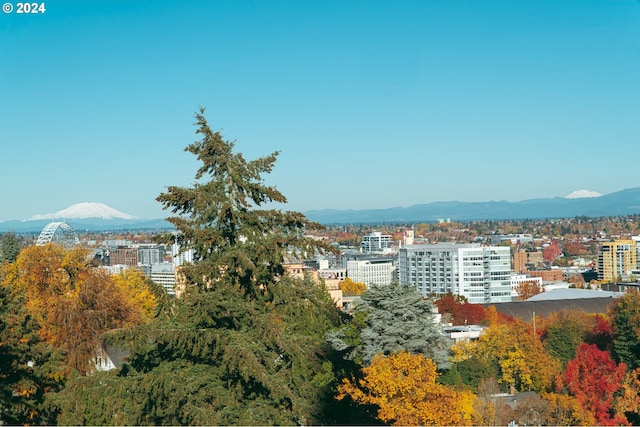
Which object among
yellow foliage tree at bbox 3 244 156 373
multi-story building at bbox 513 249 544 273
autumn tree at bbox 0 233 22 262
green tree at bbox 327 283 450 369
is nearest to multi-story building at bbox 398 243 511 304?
autumn tree at bbox 0 233 22 262

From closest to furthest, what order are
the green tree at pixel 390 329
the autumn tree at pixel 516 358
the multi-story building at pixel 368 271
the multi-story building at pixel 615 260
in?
the green tree at pixel 390 329
the autumn tree at pixel 516 358
the multi-story building at pixel 615 260
the multi-story building at pixel 368 271

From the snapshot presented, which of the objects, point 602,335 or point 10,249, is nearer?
point 602,335

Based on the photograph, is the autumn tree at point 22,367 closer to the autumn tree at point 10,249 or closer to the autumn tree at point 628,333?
the autumn tree at point 628,333

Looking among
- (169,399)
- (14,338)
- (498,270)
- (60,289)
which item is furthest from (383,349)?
(498,270)

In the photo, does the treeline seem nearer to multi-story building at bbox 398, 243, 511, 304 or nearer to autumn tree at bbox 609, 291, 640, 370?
autumn tree at bbox 609, 291, 640, 370

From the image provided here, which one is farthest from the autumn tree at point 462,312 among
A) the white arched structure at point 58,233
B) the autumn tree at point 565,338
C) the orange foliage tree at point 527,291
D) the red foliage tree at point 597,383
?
the white arched structure at point 58,233

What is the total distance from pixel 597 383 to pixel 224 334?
825 inches

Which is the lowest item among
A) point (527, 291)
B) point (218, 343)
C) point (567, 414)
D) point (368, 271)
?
point (527, 291)

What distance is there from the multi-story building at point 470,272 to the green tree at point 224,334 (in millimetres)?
87031

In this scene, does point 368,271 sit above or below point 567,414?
below

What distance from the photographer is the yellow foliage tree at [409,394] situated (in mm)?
16844

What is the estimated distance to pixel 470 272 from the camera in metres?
102

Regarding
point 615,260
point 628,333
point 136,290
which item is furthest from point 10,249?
point 615,260

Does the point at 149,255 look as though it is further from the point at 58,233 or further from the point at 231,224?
the point at 231,224
